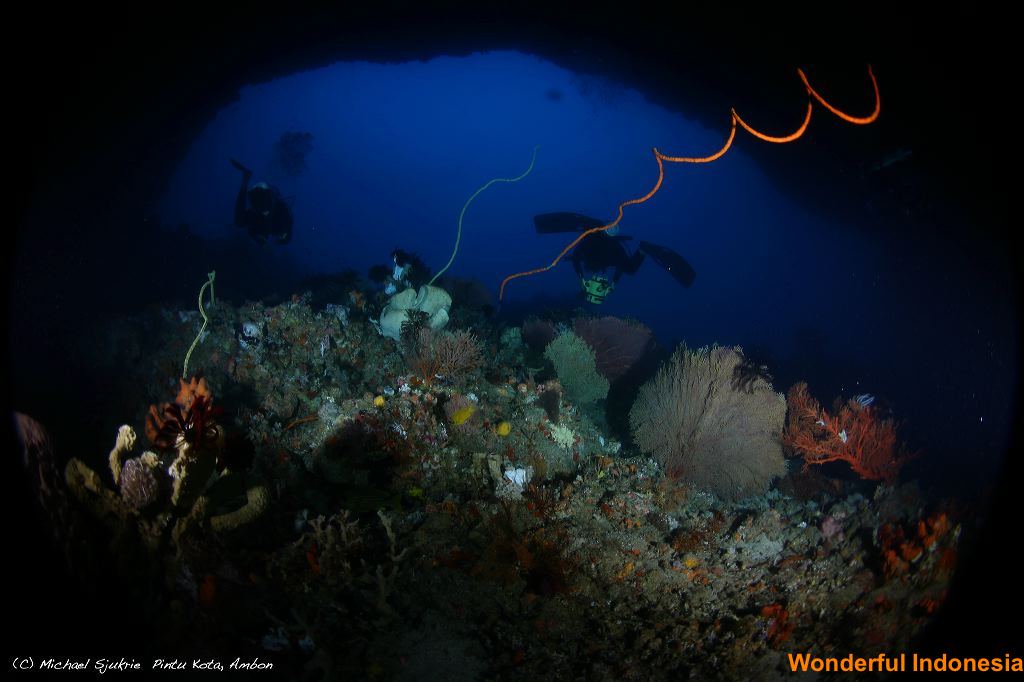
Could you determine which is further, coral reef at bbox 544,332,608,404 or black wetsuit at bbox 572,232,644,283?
black wetsuit at bbox 572,232,644,283

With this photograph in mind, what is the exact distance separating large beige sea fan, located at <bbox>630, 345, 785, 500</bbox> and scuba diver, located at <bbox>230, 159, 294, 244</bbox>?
1097cm

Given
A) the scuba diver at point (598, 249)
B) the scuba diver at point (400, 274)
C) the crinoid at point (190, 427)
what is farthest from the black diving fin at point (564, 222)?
the crinoid at point (190, 427)

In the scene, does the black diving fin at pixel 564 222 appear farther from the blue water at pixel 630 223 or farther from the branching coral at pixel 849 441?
the branching coral at pixel 849 441

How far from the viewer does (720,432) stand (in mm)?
6848

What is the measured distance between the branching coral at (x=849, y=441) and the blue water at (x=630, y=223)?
6.70 feet

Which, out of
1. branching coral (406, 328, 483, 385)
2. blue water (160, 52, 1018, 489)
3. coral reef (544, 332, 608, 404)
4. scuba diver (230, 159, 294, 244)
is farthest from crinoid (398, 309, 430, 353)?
blue water (160, 52, 1018, 489)

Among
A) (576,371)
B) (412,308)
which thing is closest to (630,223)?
(576,371)

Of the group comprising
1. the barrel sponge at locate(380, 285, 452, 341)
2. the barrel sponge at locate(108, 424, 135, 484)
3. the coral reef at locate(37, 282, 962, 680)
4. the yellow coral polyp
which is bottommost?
the coral reef at locate(37, 282, 962, 680)

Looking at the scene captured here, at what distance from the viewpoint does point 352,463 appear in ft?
16.3

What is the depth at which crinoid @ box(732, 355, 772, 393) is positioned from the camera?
693 centimetres

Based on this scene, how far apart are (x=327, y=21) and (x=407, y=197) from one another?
120 meters

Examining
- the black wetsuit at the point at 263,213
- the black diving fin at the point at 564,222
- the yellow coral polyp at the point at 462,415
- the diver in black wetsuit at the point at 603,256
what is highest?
the black diving fin at the point at 564,222

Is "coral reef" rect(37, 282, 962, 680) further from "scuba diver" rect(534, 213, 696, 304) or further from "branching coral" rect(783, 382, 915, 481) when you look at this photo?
"scuba diver" rect(534, 213, 696, 304)

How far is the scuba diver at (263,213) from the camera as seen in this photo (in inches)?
423
